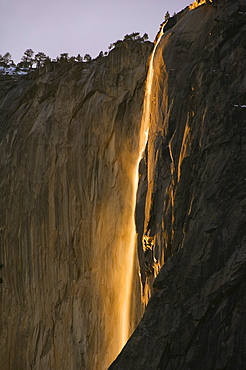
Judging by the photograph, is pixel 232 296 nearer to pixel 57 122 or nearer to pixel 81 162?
pixel 81 162

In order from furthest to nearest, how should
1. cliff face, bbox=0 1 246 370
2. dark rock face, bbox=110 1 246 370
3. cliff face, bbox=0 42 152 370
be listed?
A: cliff face, bbox=0 42 152 370 → cliff face, bbox=0 1 246 370 → dark rock face, bbox=110 1 246 370

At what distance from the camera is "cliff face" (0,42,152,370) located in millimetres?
20047

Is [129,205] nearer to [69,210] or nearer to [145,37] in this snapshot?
[69,210]

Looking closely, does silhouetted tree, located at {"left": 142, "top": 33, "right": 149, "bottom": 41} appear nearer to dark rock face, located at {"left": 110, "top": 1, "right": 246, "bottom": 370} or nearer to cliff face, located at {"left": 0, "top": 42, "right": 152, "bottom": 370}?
cliff face, located at {"left": 0, "top": 42, "right": 152, "bottom": 370}

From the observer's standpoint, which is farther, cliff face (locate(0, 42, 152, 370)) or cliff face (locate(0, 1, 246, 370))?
cliff face (locate(0, 42, 152, 370))

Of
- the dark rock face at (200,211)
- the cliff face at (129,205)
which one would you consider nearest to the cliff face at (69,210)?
the cliff face at (129,205)

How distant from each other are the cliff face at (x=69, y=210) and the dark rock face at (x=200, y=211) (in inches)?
202

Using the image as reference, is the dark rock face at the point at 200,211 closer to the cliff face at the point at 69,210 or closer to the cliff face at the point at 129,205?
the cliff face at the point at 129,205

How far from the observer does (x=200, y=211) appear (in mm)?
11859

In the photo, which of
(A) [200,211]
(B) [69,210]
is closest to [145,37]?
(B) [69,210]

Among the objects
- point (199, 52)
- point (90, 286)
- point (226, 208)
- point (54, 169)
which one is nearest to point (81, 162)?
point (54, 169)

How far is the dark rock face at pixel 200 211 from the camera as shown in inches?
436

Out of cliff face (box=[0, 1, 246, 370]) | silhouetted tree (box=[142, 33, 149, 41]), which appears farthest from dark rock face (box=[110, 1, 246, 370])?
silhouetted tree (box=[142, 33, 149, 41])

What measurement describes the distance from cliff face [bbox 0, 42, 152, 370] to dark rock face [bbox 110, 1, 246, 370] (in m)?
5.13
